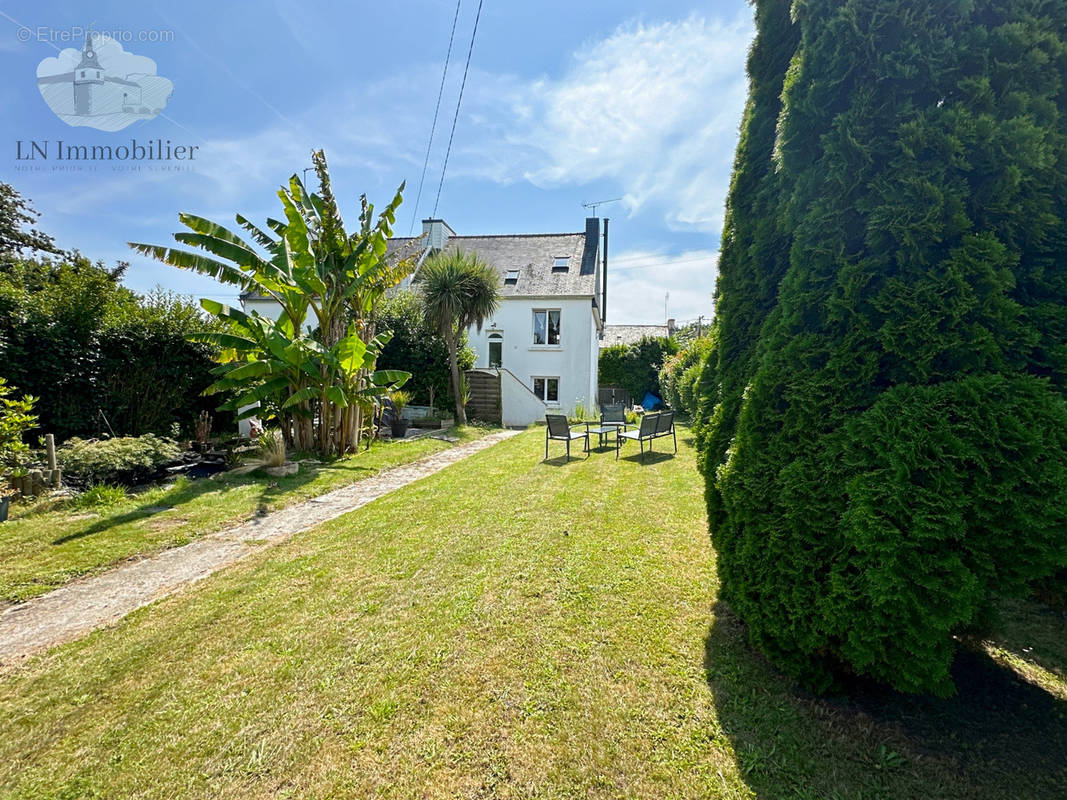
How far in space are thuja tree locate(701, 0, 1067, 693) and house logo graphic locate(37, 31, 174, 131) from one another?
40.4ft

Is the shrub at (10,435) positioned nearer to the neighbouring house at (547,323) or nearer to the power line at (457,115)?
the power line at (457,115)

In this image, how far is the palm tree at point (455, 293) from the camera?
14266 mm

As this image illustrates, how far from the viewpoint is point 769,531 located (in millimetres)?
2252

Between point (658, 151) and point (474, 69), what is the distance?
15.2 ft

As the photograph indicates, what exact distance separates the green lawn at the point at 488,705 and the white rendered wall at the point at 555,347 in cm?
1739

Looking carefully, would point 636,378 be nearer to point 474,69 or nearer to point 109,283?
point 474,69

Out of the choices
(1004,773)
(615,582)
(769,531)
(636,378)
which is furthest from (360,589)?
(636,378)

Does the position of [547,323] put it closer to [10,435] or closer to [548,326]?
[548,326]

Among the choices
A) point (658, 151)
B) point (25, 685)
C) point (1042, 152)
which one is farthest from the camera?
point (658, 151)

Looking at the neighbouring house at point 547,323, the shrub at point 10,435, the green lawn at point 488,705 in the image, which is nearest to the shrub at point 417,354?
the neighbouring house at point 547,323

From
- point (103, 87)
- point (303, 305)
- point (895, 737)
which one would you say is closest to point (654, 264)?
point (303, 305)

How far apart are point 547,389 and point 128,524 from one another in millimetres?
17688

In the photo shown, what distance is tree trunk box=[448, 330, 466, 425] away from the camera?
15.1m

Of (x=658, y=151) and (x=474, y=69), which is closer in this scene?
(x=474, y=69)
